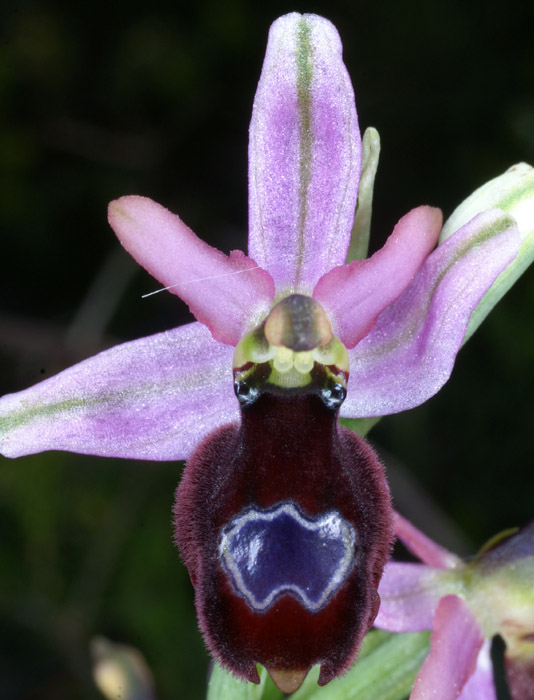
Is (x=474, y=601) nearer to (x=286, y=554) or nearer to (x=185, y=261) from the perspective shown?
(x=286, y=554)

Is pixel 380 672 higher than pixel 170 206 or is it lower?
higher

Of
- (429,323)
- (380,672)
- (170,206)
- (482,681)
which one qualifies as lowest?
(170,206)

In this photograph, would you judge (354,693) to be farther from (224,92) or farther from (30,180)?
(224,92)

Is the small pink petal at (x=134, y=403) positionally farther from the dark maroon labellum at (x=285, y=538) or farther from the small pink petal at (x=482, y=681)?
the small pink petal at (x=482, y=681)

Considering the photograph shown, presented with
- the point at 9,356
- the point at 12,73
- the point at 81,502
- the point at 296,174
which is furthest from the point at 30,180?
the point at 296,174

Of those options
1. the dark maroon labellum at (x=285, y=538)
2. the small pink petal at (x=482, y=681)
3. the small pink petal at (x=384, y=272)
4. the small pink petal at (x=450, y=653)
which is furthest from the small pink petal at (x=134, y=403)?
the small pink petal at (x=482, y=681)

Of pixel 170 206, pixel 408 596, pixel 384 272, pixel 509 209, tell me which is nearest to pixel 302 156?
pixel 384 272
